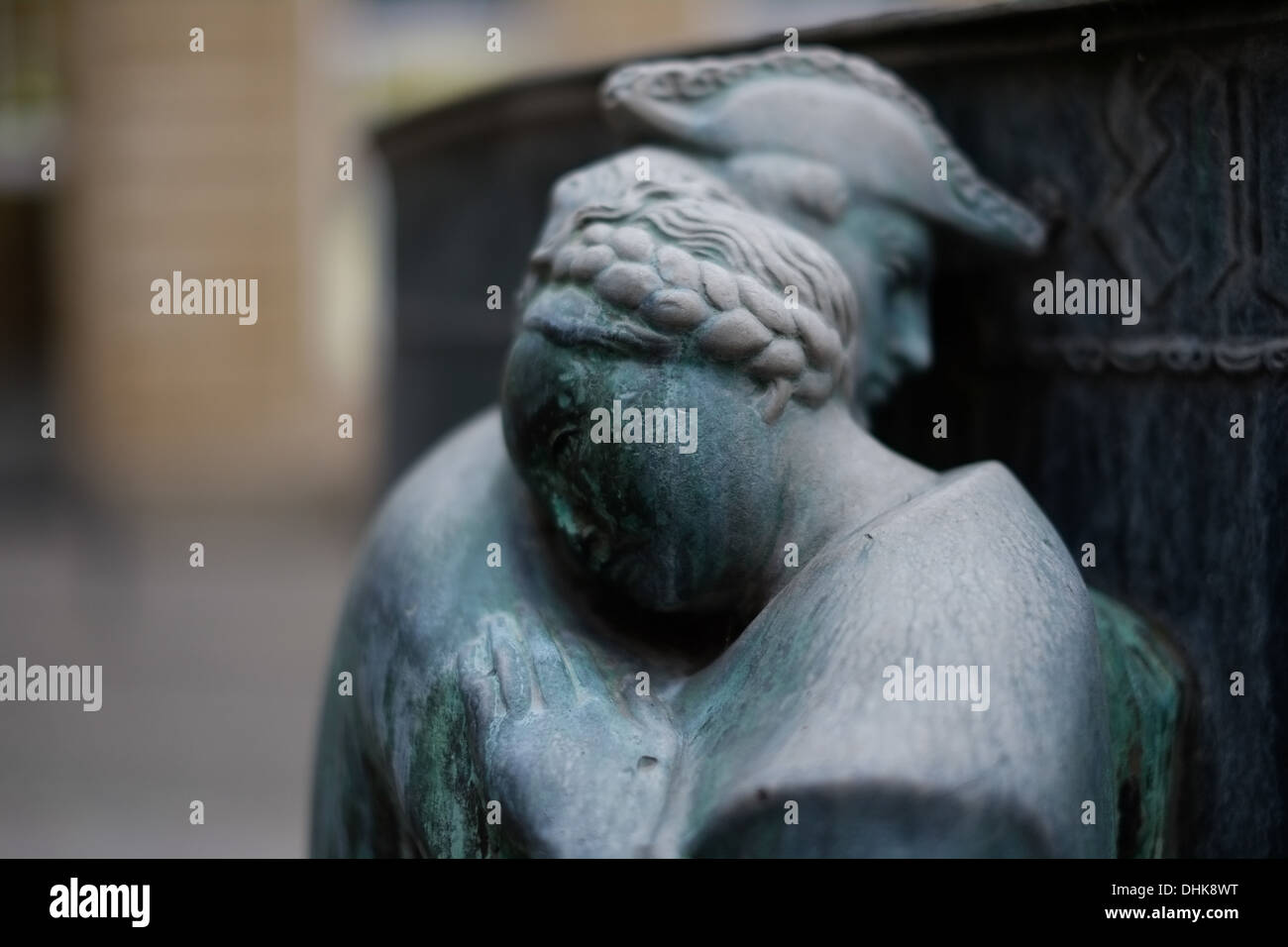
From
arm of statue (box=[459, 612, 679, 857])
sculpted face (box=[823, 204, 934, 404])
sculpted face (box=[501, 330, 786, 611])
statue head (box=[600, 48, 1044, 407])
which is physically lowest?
arm of statue (box=[459, 612, 679, 857])

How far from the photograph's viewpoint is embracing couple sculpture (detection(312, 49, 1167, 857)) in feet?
4.57

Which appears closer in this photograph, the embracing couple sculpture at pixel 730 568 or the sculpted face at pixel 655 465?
the embracing couple sculpture at pixel 730 568

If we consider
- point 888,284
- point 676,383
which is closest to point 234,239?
point 888,284

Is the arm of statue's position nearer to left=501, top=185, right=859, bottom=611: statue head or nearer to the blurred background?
left=501, top=185, right=859, bottom=611: statue head

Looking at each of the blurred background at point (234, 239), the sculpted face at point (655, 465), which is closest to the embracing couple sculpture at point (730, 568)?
the sculpted face at point (655, 465)

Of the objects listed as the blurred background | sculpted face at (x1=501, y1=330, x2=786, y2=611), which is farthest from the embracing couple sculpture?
the blurred background

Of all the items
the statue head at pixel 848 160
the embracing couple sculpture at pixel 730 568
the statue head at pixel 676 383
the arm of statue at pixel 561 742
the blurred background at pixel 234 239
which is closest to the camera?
the embracing couple sculpture at pixel 730 568

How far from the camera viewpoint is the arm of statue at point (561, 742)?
1.49 meters

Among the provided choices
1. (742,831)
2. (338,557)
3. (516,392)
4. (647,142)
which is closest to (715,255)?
(516,392)

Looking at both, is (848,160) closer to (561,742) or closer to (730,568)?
(730,568)

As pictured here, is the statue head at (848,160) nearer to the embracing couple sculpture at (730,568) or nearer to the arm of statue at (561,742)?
the embracing couple sculpture at (730,568)

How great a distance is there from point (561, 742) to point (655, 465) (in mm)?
307

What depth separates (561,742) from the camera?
1572 millimetres

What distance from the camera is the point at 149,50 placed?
9.09 meters
